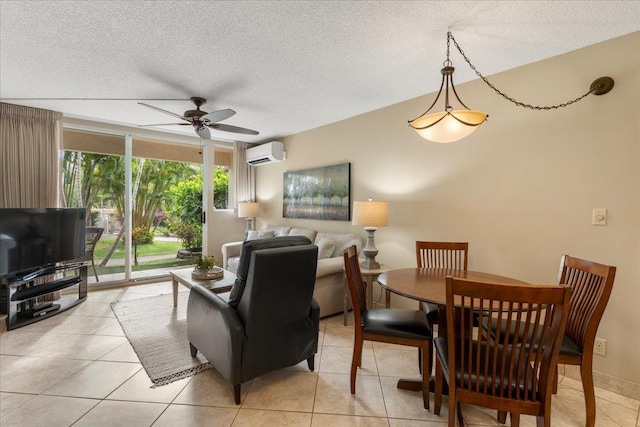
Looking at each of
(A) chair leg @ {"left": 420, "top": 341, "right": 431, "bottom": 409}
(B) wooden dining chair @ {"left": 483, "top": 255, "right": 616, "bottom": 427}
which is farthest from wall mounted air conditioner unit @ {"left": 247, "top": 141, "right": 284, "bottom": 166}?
(B) wooden dining chair @ {"left": 483, "top": 255, "right": 616, "bottom": 427}

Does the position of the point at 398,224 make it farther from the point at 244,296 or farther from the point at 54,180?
the point at 54,180

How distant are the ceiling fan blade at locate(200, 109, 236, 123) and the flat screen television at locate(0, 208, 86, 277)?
83.2 inches

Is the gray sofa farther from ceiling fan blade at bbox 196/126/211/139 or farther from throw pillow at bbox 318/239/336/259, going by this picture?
ceiling fan blade at bbox 196/126/211/139

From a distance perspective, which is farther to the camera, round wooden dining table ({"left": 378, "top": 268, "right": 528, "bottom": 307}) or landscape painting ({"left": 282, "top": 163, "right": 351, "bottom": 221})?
landscape painting ({"left": 282, "top": 163, "right": 351, "bottom": 221})

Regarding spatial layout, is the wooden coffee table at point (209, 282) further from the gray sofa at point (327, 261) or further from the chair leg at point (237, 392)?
the chair leg at point (237, 392)

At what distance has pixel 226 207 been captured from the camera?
570 cm

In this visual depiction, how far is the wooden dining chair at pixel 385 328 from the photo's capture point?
71.2 inches

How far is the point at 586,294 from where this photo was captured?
1.70 m

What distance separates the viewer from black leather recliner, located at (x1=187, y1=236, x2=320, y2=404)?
70.7 inches

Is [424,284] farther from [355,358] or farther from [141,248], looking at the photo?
[141,248]

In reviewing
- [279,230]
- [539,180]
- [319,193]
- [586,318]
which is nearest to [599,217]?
[539,180]

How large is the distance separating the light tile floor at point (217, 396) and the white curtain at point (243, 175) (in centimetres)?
343

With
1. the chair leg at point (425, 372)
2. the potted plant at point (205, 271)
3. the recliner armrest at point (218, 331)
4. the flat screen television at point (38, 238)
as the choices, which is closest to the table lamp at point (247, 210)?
the potted plant at point (205, 271)

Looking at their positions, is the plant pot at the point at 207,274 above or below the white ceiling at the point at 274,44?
below
